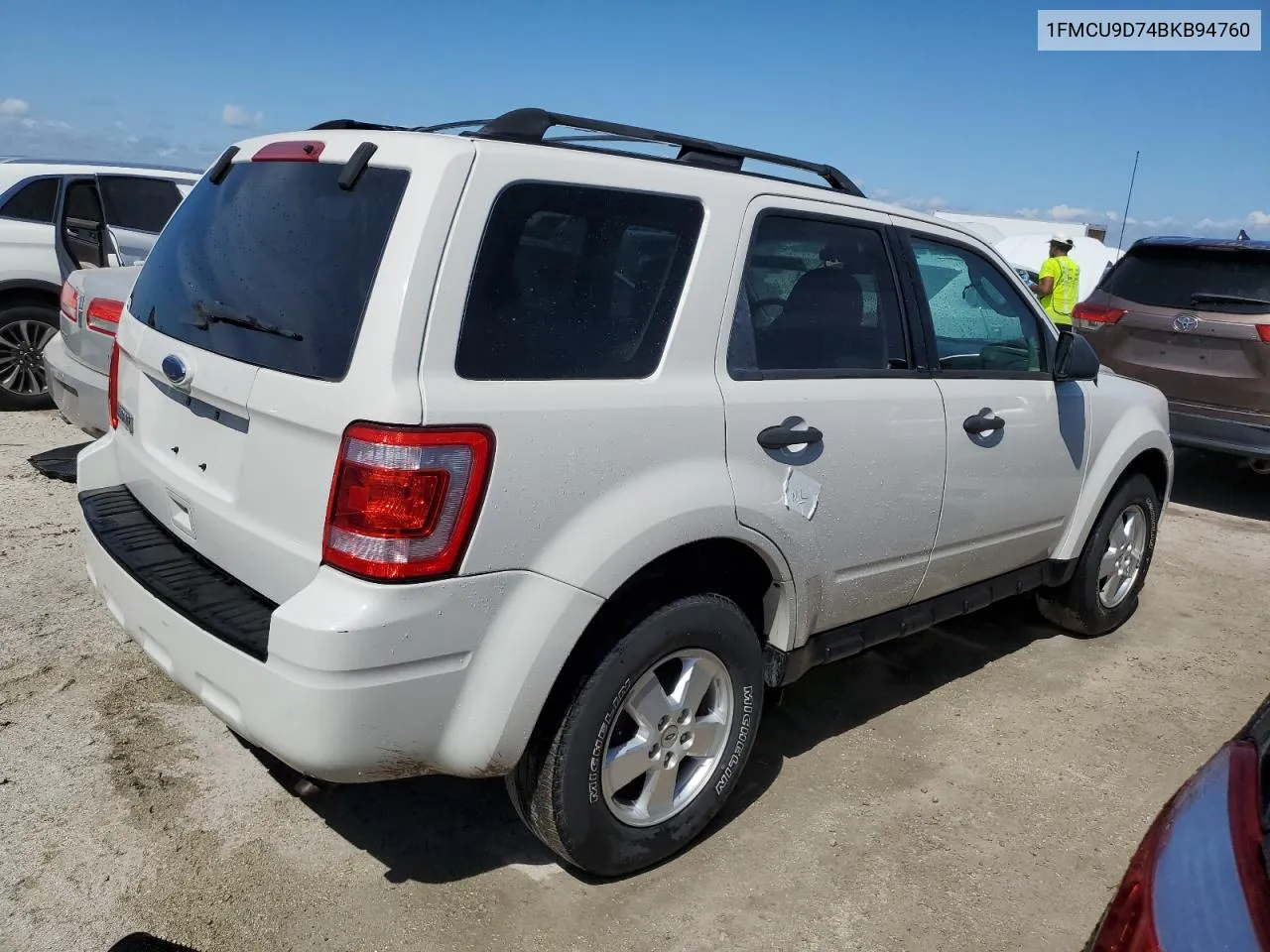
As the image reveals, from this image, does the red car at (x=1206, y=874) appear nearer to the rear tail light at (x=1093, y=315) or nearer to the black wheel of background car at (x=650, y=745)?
the black wheel of background car at (x=650, y=745)

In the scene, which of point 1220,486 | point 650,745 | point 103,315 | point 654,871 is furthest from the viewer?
point 1220,486

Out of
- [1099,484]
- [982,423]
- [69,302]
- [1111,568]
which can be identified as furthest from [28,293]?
[1111,568]

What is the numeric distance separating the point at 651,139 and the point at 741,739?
68.3 inches

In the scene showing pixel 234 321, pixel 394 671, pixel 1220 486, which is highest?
pixel 234 321

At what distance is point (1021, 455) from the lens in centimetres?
378

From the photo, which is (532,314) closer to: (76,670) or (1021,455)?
(1021,455)

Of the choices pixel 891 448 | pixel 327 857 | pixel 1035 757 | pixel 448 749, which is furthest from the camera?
pixel 1035 757

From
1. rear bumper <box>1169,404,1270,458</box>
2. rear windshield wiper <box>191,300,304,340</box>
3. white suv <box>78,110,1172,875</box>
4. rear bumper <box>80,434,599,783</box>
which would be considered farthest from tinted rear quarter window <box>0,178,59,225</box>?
rear bumper <box>1169,404,1270,458</box>

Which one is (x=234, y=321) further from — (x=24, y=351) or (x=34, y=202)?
(x=34, y=202)

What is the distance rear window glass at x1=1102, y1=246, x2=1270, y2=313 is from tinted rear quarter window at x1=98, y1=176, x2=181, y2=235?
7112mm

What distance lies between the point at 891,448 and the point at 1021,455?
2.82 ft

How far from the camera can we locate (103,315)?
5344 mm

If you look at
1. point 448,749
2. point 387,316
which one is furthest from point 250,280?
point 448,749

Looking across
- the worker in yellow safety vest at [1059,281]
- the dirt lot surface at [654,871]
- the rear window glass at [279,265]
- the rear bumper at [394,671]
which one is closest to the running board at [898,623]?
the dirt lot surface at [654,871]
